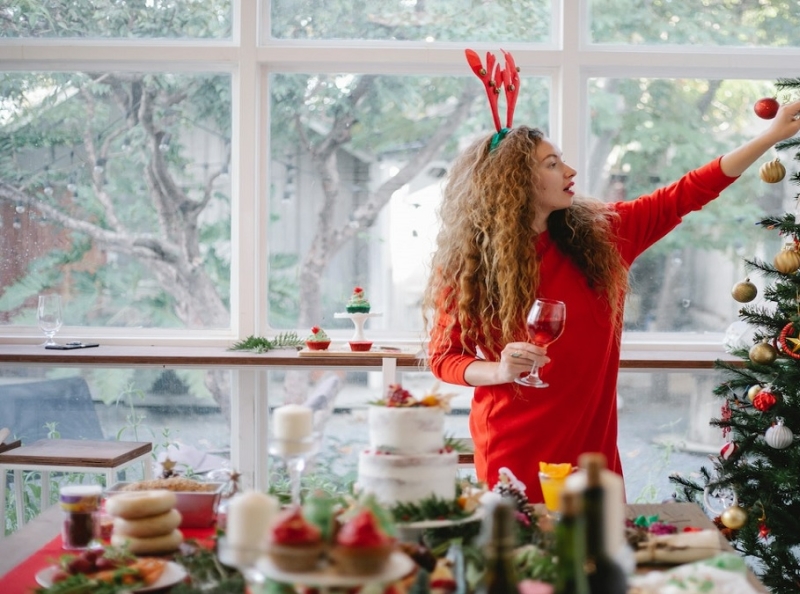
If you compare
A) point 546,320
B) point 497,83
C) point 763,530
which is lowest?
point 763,530

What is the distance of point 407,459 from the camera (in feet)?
5.26

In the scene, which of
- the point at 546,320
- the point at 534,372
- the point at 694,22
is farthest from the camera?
the point at 694,22

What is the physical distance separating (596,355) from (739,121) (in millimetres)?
2090

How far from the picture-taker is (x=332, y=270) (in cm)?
409

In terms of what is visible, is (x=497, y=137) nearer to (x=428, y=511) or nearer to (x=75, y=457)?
(x=428, y=511)

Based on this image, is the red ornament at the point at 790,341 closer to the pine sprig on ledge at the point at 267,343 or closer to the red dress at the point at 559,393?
the red dress at the point at 559,393

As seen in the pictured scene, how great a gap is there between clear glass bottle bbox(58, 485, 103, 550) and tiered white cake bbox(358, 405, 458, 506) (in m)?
0.48

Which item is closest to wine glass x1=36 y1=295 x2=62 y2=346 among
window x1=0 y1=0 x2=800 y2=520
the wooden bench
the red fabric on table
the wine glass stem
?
window x1=0 y1=0 x2=800 y2=520

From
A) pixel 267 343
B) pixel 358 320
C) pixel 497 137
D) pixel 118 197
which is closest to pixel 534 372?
pixel 497 137

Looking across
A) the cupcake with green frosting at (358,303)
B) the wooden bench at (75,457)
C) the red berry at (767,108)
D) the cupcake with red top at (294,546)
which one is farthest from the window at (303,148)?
→ the cupcake with red top at (294,546)

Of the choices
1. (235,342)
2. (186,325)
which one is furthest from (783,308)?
(186,325)

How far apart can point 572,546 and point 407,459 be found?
63 cm

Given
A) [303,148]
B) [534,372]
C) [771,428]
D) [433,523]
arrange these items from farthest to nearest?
[303,148] < [771,428] < [534,372] < [433,523]

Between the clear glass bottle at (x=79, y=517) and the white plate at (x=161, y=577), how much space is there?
13 centimetres
